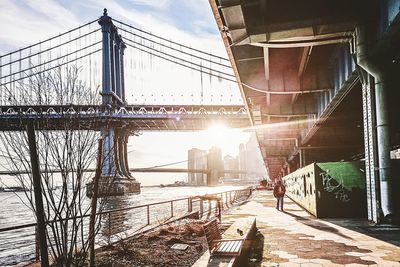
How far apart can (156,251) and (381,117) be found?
23.2 ft

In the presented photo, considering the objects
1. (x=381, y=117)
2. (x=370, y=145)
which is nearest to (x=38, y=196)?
(x=381, y=117)

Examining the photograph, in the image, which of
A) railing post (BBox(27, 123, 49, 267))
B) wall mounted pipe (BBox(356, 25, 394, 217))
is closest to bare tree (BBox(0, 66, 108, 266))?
railing post (BBox(27, 123, 49, 267))

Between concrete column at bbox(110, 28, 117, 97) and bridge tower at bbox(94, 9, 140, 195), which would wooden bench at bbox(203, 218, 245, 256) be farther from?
concrete column at bbox(110, 28, 117, 97)

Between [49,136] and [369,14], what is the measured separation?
805cm

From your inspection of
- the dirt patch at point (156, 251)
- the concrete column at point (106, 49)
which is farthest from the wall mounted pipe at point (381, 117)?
the concrete column at point (106, 49)

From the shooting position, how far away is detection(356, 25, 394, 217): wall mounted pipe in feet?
29.0

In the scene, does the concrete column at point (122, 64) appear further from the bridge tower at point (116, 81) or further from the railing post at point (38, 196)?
the railing post at point (38, 196)

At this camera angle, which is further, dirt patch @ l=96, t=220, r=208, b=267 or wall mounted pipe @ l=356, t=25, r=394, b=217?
wall mounted pipe @ l=356, t=25, r=394, b=217

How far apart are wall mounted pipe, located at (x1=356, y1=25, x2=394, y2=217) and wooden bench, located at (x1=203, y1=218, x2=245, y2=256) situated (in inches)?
189

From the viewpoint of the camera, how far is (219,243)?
6.41 meters

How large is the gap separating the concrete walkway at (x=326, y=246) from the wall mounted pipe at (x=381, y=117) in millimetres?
861

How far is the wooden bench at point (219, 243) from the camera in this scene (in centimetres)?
558

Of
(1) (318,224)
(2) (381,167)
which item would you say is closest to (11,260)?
(1) (318,224)

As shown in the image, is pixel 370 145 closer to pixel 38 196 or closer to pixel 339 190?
pixel 339 190
